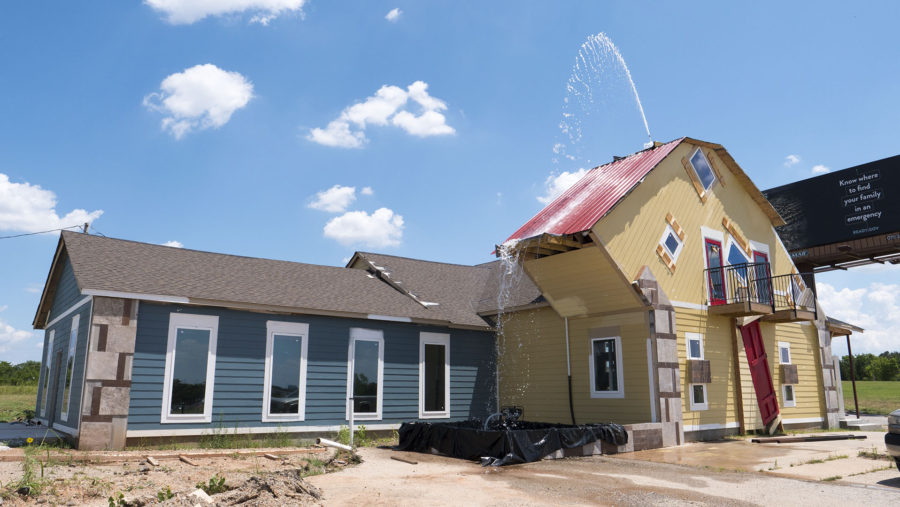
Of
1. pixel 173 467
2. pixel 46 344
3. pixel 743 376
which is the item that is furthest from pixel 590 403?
Result: pixel 46 344

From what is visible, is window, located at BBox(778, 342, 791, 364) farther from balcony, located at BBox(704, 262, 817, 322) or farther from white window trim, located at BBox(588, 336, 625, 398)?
white window trim, located at BBox(588, 336, 625, 398)

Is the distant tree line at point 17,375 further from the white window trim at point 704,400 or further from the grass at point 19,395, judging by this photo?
the white window trim at point 704,400

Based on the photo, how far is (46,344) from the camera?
20047 millimetres

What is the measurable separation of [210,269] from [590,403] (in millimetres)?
10918

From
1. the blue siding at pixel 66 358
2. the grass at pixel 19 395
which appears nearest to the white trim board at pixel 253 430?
the blue siding at pixel 66 358

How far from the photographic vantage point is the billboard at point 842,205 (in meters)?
21.4

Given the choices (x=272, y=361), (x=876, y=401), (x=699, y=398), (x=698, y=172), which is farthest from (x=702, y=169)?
(x=876, y=401)

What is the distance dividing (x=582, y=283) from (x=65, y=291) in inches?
567

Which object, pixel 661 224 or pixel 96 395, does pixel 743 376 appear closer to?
pixel 661 224

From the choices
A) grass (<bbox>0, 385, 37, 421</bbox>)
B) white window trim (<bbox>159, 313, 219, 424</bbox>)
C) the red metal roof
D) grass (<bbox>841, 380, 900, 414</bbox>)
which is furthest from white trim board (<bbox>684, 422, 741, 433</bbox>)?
grass (<bbox>0, 385, 37, 421</bbox>)

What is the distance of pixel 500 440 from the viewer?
37.9 ft

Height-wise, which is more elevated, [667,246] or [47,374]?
[667,246]

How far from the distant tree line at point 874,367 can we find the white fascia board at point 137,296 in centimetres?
6348

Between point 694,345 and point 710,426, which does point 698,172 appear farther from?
point 710,426
